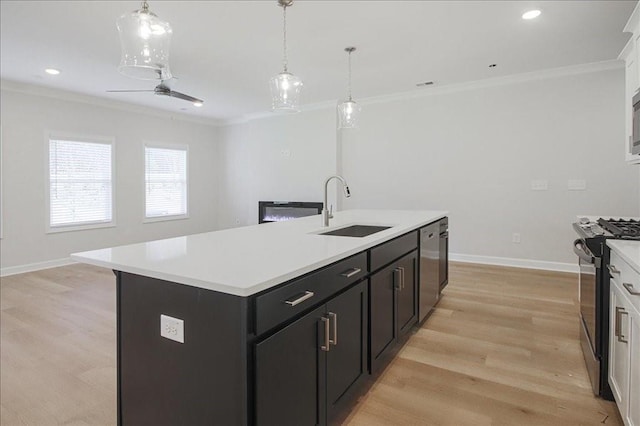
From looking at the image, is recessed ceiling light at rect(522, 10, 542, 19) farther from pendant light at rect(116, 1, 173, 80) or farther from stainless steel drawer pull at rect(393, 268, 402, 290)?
pendant light at rect(116, 1, 173, 80)

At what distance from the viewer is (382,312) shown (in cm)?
213

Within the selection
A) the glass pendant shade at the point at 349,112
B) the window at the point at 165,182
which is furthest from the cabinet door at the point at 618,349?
the window at the point at 165,182

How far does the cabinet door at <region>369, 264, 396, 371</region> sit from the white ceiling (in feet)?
7.60

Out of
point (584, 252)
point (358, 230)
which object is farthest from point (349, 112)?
point (584, 252)

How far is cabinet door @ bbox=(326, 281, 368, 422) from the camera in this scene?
1591mm

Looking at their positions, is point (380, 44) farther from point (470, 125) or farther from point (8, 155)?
point (8, 155)

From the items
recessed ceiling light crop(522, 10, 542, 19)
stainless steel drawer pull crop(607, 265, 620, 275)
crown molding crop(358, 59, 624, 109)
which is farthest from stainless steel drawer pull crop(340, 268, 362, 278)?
crown molding crop(358, 59, 624, 109)

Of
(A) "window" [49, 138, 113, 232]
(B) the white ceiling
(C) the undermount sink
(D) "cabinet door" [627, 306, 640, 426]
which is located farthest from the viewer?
(A) "window" [49, 138, 113, 232]

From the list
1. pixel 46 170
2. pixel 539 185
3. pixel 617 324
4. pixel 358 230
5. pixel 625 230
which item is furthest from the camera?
pixel 46 170

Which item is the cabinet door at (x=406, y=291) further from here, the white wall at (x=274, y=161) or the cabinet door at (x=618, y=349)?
the white wall at (x=274, y=161)

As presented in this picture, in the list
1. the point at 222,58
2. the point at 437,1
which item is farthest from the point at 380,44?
the point at 222,58

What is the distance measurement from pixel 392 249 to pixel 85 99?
19.7ft

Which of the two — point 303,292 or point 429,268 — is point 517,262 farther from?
point 303,292

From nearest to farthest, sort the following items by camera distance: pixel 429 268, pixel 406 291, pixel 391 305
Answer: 1. pixel 391 305
2. pixel 406 291
3. pixel 429 268
